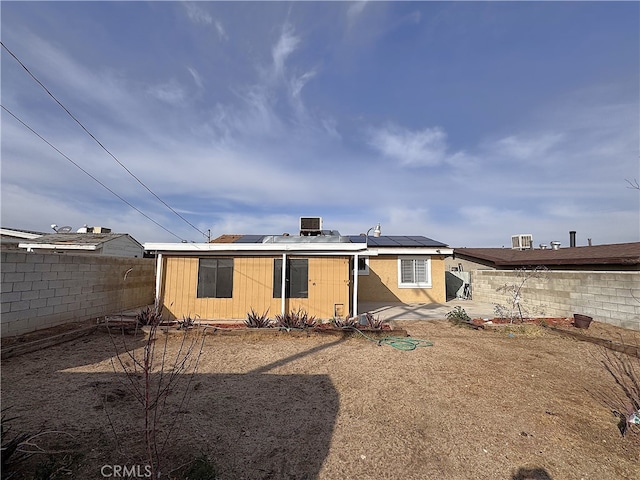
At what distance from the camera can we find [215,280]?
932 cm

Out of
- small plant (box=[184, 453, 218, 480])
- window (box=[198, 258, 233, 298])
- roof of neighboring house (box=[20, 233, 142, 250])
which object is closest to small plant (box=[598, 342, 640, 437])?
small plant (box=[184, 453, 218, 480])

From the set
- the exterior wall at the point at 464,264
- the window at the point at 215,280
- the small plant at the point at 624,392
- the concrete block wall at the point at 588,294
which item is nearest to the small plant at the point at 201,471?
the small plant at the point at 624,392

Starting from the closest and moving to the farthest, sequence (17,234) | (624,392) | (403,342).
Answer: (624,392) → (403,342) → (17,234)

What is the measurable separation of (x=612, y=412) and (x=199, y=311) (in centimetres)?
966

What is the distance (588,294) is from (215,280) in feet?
39.8

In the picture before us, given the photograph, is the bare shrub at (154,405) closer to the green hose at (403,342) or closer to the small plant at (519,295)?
the green hose at (403,342)

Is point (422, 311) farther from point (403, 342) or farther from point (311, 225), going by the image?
point (311, 225)

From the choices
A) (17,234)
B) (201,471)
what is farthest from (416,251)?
(17,234)

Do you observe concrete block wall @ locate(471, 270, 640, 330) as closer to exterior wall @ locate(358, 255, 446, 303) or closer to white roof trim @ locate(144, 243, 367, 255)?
exterior wall @ locate(358, 255, 446, 303)

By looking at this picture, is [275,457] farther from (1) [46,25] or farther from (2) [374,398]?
(1) [46,25]

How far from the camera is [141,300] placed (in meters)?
12.4

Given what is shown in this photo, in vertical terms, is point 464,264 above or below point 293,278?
above

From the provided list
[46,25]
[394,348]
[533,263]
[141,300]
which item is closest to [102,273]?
[141,300]

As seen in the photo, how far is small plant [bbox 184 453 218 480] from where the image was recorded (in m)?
2.41
